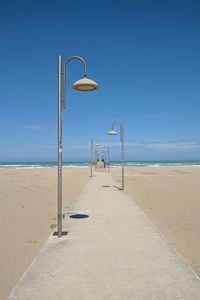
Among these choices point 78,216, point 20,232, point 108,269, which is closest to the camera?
point 108,269

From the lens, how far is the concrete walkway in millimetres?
3666

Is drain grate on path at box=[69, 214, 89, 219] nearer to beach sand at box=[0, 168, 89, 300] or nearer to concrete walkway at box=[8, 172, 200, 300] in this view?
beach sand at box=[0, 168, 89, 300]

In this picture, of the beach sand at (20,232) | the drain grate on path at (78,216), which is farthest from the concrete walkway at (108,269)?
the drain grate on path at (78,216)

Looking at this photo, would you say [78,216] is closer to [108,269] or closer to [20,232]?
[20,232]

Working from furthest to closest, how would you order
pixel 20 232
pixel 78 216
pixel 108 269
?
pixel 78 216
pixel 20 232
pixel 108 269

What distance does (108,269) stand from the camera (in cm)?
444

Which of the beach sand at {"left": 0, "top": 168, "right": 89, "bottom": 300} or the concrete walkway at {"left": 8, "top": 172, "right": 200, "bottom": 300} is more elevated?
the concrete walkway at {"left": 8, "top": 172, "right": 200, "bottom": 300}

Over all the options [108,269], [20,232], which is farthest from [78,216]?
[108,269]

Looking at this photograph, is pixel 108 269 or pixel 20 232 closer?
pixel 108 269

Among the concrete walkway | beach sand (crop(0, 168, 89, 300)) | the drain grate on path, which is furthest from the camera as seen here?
the drain grate on path

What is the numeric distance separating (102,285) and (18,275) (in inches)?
78.4

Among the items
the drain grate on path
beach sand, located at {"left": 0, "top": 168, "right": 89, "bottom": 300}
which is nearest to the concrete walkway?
beach sand, located at {"left": 0, "top": 168, "right": 89, "bottom": 300}

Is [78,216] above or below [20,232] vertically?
above

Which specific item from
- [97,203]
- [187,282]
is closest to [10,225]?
[97,203]
